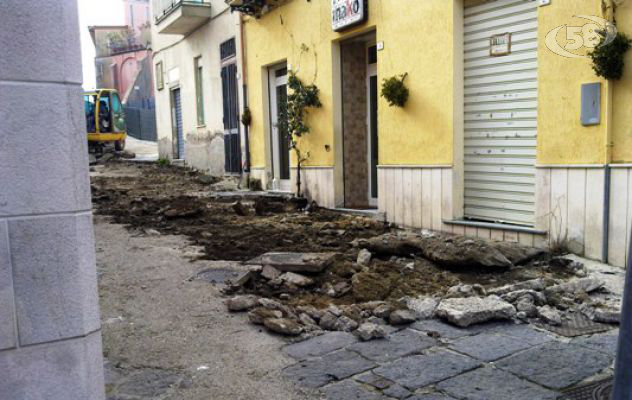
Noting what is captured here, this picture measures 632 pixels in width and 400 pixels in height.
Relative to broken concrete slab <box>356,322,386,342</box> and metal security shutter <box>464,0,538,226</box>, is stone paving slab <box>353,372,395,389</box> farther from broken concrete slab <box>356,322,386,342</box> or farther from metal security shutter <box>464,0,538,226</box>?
metal security shutter <box>464,0,538,226</box>

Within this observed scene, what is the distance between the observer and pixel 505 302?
166 inches

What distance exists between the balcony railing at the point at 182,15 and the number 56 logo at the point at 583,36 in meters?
11.1

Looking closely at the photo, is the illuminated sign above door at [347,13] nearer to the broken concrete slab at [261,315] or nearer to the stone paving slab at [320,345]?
the broken concrete slab at [261,315]

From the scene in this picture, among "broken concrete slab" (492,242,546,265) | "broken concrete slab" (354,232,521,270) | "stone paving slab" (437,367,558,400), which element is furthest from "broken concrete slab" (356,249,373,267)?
"stone paving slab" (437,367,558,400)

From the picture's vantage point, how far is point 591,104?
5438 mm

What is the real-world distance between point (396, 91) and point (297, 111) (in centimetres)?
305

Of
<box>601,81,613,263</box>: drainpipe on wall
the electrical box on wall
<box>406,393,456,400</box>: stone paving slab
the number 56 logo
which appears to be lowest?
<box>406,393,456,400</box>: stone paving slab

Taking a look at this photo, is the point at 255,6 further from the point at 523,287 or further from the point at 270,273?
the point at 523,287

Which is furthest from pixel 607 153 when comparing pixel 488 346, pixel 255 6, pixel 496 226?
pixel 255 6

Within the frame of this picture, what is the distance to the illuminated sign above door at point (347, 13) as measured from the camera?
28.1 ft

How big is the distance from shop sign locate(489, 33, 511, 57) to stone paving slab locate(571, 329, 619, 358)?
3.98m

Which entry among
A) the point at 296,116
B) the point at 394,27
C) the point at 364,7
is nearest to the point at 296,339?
the point at 394,27

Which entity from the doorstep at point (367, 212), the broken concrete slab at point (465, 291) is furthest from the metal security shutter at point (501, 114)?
the broken concrete slab at point (465, 291)

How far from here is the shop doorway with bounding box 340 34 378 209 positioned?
9695mm
